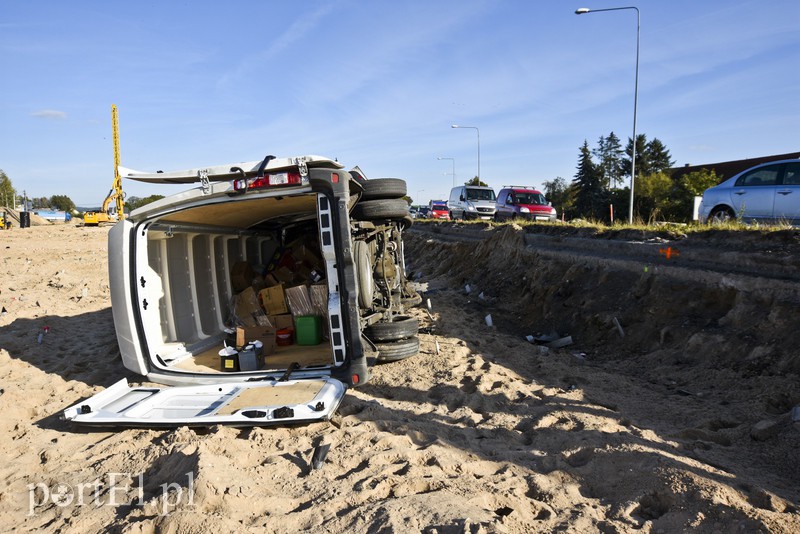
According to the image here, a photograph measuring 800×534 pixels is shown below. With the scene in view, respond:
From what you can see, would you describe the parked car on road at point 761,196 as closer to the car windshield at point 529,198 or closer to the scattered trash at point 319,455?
the scattered trash at point 319,455

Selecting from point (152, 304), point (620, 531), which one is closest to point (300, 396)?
point (152, 304)

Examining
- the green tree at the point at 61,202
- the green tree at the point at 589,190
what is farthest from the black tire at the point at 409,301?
the green tree at the point at 61,202

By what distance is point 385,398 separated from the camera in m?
5.37

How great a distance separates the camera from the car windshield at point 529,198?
79.8ft

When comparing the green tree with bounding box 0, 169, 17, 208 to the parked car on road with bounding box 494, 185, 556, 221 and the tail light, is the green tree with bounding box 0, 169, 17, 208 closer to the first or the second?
Answer: the parked car on road with bounding box 494, 185, 556, 221

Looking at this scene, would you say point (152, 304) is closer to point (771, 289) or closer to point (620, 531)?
point (620, 531)

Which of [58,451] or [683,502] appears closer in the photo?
[683,502]

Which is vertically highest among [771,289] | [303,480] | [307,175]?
[307,175]

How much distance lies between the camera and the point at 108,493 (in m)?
3.52

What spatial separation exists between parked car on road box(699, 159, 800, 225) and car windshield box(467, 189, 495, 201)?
16941mm

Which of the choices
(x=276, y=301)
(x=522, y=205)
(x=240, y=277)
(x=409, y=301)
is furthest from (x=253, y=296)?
(x=522, y=205)

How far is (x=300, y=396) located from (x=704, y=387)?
433 centimetres

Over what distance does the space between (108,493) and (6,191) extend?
80.2 m

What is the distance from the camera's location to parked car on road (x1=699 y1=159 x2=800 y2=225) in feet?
34.9
